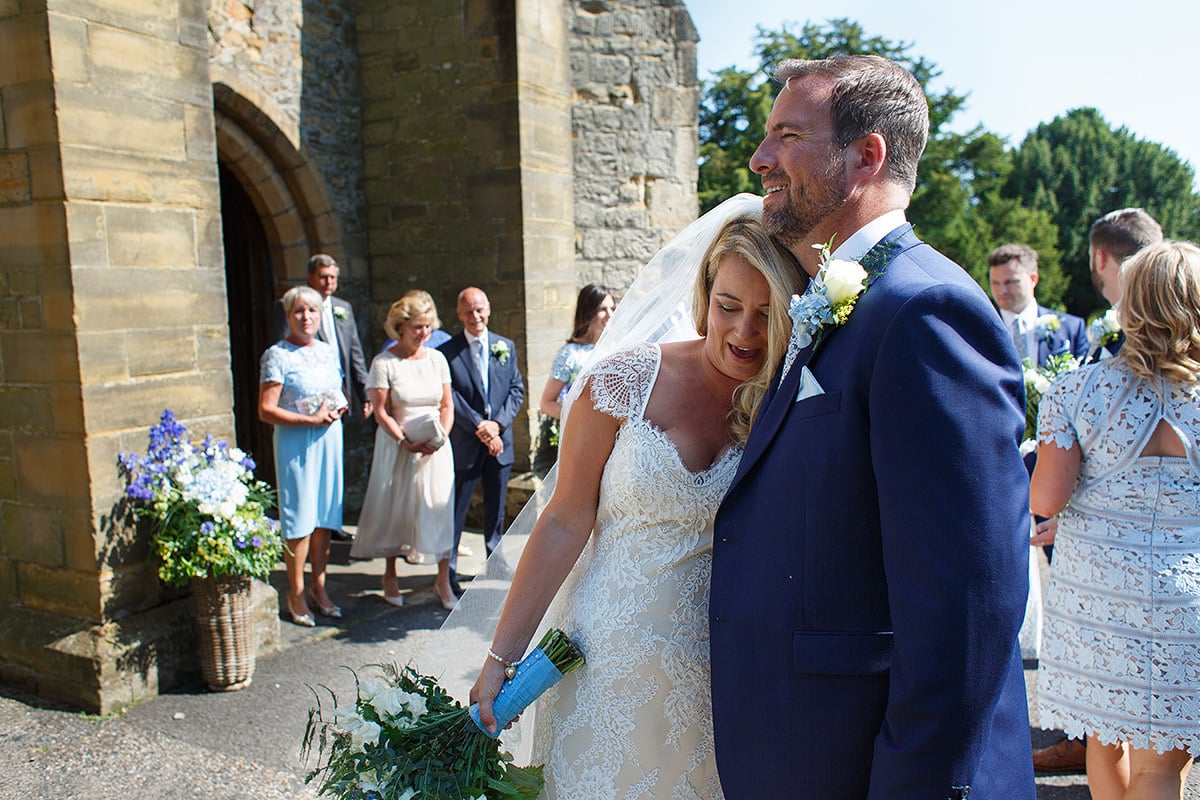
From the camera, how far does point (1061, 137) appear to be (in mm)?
46094

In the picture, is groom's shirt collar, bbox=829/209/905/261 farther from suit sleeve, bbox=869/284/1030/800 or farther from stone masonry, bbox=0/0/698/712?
stone masonry, bbox=0/0/698/712

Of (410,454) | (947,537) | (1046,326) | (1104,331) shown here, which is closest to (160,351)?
(410,454)

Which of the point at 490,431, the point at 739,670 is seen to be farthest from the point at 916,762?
the point at 490,431

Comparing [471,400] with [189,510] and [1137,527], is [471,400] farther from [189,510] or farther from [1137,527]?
[1137,527]

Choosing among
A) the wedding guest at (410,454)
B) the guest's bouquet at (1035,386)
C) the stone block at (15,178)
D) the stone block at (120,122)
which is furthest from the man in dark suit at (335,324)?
the guest's bouquet at (1035,386)

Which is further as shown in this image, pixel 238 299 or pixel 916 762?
pixel 238 299

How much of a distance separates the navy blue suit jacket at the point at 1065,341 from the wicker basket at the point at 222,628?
4.77m

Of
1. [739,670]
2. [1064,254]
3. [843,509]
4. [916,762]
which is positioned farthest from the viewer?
[1064,254]

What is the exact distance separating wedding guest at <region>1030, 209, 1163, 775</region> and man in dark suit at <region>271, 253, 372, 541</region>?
176 inches

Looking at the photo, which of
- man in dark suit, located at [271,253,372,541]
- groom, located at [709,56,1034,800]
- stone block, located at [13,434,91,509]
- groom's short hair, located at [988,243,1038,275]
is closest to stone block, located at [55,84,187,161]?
stone block, located at [13,434,91,509]

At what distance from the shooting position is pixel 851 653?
1651mm

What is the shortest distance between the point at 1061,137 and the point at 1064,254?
25.6 ft

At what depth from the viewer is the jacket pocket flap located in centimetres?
165

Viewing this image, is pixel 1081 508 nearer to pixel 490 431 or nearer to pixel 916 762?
pixel 916 762
